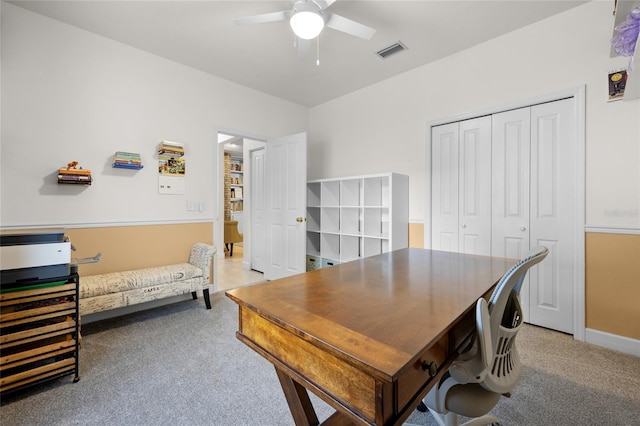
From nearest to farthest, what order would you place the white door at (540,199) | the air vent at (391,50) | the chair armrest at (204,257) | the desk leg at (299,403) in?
the desk leg at (299,403)
the white door at (540,199)
the air vent at (391,50)
the chair armrest at (204,257)

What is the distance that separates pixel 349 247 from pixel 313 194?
1.03m

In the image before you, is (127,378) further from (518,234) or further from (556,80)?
(556,80)

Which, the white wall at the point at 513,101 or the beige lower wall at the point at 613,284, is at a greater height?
the white wall at the point at 513,101

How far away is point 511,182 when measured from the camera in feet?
8.82

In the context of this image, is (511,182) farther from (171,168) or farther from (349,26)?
(171,168)

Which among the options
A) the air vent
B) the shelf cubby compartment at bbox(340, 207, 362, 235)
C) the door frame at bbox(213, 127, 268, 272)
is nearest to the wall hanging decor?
the door frame at bbox(213, 127, 268, 272)

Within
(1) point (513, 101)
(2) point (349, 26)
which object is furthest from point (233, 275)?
(1) point (513, 101)

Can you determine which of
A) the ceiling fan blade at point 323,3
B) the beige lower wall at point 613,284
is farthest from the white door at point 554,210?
the ceiling fan blade at point 323,3

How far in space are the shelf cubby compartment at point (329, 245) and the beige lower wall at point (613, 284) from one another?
2.62m

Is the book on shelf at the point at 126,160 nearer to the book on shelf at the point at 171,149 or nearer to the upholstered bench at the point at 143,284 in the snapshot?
the book on shelf at the point at 171,149

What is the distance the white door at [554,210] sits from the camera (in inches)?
93.6

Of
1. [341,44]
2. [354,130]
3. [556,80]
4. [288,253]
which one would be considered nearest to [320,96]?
[354,130]

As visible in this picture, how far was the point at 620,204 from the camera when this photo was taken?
2145mm

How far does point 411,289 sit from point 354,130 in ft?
11.0
